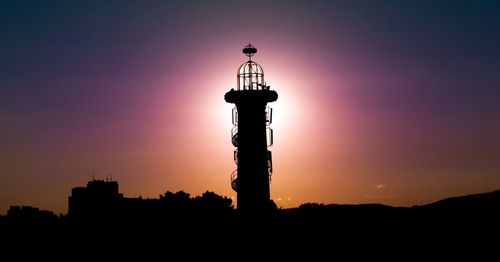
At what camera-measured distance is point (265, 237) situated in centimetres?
5719

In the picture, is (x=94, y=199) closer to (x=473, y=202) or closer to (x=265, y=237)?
(x=265, y=237)

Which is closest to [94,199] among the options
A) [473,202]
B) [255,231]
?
[255,231]

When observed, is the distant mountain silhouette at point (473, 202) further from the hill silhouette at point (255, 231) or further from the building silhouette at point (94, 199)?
the building silhouette at point (94, 199)

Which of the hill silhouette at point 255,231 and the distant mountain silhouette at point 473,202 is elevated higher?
the distant mountain silhouette at point 473,202

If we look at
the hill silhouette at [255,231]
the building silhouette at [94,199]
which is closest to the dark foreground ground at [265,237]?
the hill silhouette at [255,231]

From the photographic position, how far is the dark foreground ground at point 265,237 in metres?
54.6

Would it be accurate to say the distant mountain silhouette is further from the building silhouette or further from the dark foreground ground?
the building silhouette

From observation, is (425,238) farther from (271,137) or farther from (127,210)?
(127,210)

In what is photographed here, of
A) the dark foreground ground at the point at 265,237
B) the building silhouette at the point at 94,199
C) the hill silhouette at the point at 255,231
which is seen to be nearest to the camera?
the dark foreground ground at the point at 265,237

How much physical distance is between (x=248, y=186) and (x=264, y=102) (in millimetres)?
5941

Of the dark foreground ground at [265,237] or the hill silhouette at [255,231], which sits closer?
the dark foreground ground at [265,237]

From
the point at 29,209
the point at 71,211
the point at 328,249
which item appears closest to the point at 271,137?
the point at 328,249

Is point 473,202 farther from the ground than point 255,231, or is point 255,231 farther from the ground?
point 473,202

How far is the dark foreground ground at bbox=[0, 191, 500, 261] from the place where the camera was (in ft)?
179
